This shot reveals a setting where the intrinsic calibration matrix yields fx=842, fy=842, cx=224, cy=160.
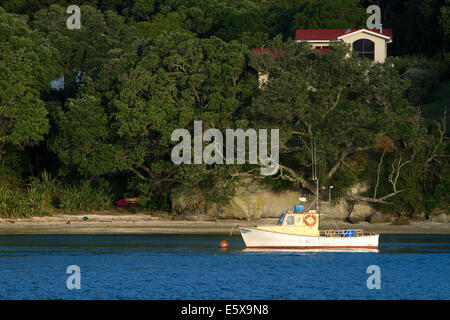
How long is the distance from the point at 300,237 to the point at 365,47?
44.2m

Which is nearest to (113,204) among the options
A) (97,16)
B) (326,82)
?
(326,82)

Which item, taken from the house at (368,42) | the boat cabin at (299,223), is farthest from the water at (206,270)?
the house at (368,42)

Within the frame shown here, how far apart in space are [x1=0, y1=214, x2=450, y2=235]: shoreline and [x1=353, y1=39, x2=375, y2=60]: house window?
27.2 meters

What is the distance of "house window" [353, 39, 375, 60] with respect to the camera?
90.0m

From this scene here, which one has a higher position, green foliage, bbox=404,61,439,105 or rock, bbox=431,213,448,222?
green foliage, bbox=404,61,439,105

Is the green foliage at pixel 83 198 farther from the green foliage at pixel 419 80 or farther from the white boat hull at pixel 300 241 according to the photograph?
the green foliage at pixel 419 80

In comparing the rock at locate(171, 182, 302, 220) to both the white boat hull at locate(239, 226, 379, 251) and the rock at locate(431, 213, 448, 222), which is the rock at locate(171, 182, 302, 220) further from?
the white boat hull at locate(239, 226, 379, 251)

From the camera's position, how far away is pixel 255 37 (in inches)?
4195

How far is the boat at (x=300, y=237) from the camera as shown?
166 feet

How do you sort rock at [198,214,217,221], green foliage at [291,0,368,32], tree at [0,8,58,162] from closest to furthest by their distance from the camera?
rock at [198,214,217,221] → tree at [0,8,58,162] → green foliage at [291,0,368,32]

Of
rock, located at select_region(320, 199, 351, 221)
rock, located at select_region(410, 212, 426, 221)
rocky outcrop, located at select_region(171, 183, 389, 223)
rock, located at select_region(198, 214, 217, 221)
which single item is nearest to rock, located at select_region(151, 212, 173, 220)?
rocky outcrop, located at select_region(171, 183, 389, 223)

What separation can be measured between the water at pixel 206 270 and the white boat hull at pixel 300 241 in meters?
0.57

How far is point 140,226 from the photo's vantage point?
222ft

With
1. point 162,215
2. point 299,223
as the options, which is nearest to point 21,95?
point 162,215
